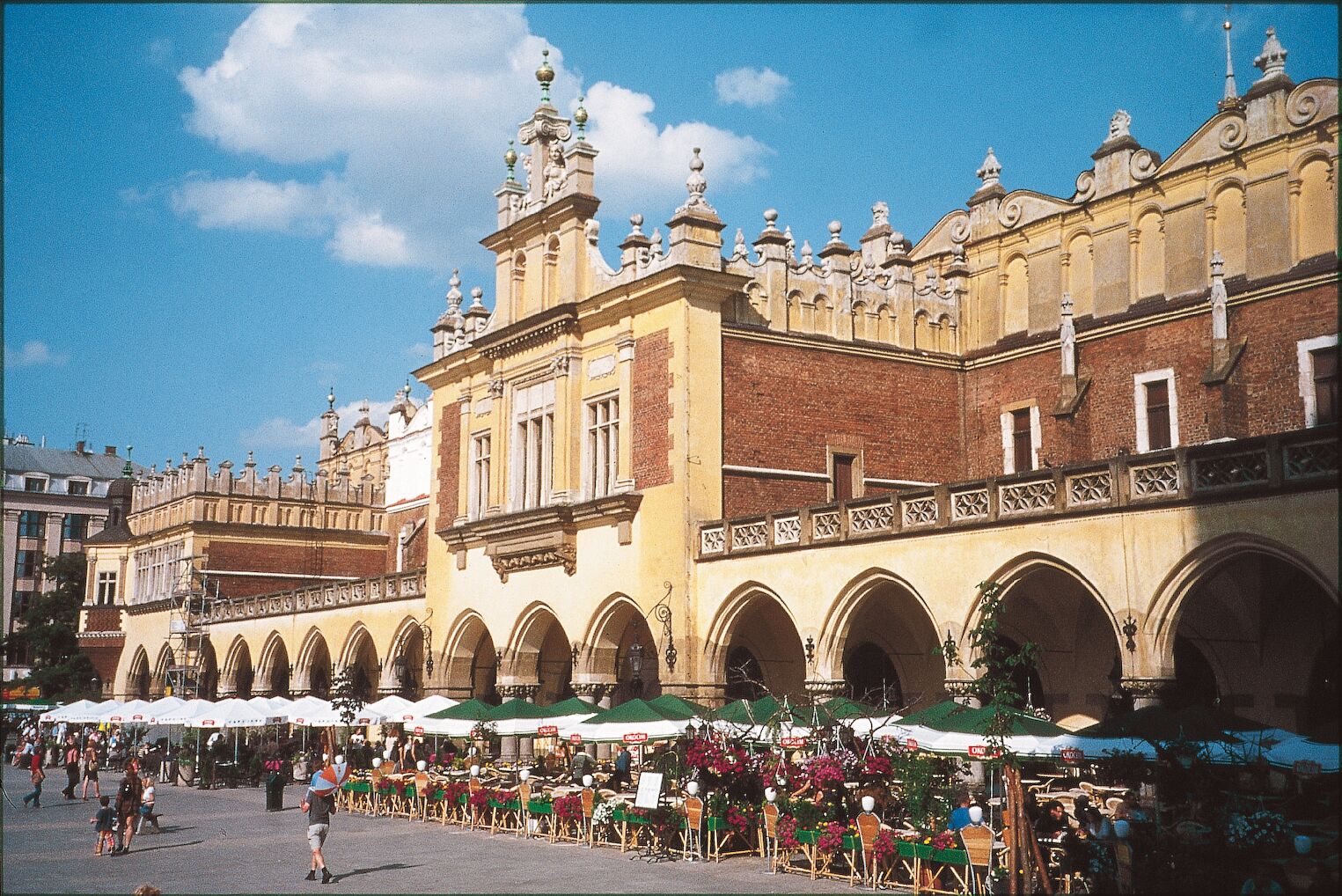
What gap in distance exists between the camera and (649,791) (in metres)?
22.0

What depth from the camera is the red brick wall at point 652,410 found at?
31.4 metres

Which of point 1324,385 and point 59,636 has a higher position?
point 1324,385

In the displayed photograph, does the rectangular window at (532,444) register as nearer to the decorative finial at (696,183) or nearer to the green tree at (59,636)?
the decorative finial at (696,183)

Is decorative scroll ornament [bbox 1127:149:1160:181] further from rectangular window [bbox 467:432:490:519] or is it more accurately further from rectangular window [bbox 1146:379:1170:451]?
rectangular window [bbox 467:432:490:519]

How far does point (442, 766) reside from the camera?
32.1 meters

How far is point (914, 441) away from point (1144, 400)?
595cm

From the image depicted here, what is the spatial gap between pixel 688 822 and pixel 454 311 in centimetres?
2365

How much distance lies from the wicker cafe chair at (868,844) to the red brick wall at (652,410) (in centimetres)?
1337

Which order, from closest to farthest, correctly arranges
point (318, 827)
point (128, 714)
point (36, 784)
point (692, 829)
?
point (318, 827), point (692, 829), point (36, 784), point (128, 714)

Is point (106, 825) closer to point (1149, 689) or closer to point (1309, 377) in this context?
point (1149, 689)

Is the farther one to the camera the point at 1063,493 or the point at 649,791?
the point at 1063,493

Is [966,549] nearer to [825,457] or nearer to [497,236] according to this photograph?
[825,457]

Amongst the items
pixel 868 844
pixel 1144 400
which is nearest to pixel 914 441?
pixel 1144 400

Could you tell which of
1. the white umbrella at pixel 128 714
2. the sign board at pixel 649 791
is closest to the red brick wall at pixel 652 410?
the sign board at pixel 649 791
